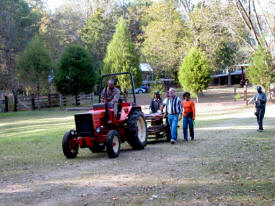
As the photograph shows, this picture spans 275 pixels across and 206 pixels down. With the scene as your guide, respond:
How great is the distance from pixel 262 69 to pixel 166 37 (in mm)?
14657

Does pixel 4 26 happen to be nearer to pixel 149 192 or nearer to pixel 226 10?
pixel 226 10

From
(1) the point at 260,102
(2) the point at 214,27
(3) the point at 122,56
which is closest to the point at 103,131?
(1) the point at 260,102

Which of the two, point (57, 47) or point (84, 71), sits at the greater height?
point (57, 47)

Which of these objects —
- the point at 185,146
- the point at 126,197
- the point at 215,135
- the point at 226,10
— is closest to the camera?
the point at 126,197

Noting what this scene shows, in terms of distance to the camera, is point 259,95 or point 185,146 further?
point 259,95

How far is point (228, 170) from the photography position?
25.1 ft

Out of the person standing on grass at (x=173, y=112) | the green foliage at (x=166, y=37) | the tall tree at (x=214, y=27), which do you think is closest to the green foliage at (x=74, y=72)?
the green foliage at (x=166, y=37)

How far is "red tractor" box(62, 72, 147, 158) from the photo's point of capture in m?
9.48

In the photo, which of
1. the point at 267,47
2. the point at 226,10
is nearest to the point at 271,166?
the point at 267,47

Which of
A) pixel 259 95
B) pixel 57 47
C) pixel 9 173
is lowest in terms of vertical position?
pixel 9 173

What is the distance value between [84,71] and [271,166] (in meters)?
33.0

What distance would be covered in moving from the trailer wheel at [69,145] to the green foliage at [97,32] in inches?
1639

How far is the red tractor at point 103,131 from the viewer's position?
948cm

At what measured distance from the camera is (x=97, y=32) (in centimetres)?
4991
